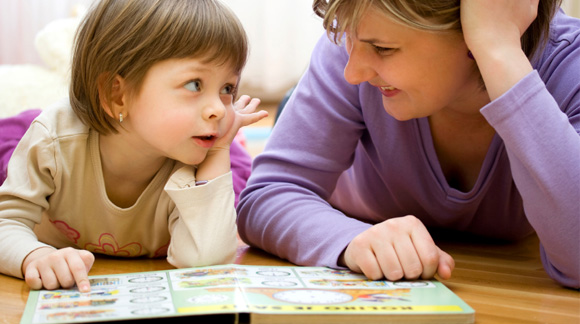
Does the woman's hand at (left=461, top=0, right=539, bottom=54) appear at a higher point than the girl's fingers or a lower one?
higher

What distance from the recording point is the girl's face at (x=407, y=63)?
903 millimetres

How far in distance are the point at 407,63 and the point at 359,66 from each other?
0.07 meters

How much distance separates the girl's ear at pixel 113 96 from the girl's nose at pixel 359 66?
1.15 ft

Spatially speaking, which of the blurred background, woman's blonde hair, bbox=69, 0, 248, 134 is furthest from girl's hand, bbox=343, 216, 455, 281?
the blurred background

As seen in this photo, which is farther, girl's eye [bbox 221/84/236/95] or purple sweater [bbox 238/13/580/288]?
girl's eye [bbox 221/84/236/95]

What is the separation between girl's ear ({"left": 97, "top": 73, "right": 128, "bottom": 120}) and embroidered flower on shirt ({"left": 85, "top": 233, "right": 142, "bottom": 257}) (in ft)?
0.68

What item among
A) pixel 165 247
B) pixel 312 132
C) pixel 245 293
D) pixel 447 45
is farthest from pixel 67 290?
pixel 447 45

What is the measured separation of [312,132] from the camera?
1.13 meters

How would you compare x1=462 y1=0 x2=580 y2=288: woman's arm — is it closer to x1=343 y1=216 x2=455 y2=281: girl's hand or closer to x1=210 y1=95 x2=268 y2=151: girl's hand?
x1=343 y1=216 x2=455 y2=281: girl's hand

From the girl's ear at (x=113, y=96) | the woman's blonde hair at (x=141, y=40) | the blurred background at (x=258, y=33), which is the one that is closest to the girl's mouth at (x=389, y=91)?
the woman's blonde hair at (x=141, y=40)

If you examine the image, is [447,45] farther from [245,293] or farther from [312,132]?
[245,293]

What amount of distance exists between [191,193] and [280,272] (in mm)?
209

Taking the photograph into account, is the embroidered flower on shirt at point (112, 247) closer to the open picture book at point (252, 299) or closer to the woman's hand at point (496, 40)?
the open picture book at point (252, 299)

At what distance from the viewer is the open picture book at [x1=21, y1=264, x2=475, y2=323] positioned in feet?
2.25
